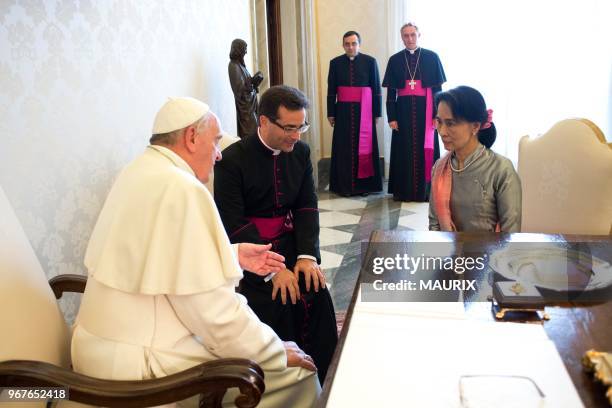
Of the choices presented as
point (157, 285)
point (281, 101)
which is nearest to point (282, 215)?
point (281, 101)

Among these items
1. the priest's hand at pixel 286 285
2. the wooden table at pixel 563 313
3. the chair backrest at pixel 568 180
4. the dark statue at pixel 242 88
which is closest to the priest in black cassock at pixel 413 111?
the dark statue at pixel 242 88

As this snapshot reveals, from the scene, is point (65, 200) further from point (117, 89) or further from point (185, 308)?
point (185, 308)

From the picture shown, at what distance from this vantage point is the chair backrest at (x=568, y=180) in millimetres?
2205

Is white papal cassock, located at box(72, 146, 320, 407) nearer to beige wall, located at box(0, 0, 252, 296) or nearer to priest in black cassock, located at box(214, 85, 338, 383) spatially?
beige wall, located at box(0, 0, 252, 296)

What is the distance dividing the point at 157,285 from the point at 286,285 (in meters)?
0.90

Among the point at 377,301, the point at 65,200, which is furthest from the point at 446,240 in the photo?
the point at 65,200

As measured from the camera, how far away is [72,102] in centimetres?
202

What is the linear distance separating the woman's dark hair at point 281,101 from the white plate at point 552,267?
103cm

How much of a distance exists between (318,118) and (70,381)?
6.43 meters

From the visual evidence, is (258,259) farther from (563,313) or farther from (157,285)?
(563,313)

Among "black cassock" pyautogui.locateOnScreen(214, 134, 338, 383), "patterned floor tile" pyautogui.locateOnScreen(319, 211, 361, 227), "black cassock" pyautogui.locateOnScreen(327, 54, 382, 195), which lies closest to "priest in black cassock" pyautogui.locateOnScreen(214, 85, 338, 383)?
"black cassock" pyautogui.locateOnScreen(214, 134, 338, 383)

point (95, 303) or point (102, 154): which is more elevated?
point (102, 154)

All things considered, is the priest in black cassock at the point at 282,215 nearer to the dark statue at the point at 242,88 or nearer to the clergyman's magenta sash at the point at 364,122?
the dark statue at the point at 242,88

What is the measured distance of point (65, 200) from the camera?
1.97m
